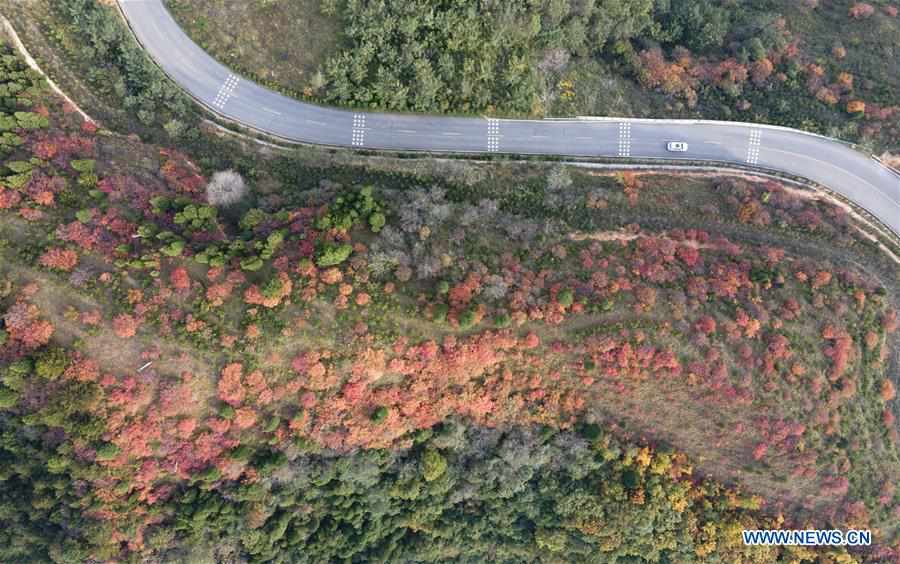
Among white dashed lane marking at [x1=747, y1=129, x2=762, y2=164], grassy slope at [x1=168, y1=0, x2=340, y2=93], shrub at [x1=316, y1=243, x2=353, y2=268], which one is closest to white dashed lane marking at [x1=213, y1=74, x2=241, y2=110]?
grassy slope at [x1=168, y1=0, x2=340, y2=93]

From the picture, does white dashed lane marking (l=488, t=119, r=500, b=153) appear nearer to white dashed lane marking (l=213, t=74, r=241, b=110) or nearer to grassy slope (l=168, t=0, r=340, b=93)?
grassy slope (l=168, t=0, r=340, b=93)

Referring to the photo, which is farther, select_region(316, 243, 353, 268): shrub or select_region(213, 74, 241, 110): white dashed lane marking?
select_region(213, 74, 241, 110): white dashed lane marking

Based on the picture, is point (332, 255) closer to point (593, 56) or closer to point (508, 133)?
point (508, 133)

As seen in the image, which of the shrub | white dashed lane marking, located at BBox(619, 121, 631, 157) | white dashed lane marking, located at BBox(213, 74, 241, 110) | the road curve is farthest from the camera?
white dashed lane marking, located at BBox(619, 121, 631, 157)

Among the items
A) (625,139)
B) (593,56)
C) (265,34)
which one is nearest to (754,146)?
(625,139)

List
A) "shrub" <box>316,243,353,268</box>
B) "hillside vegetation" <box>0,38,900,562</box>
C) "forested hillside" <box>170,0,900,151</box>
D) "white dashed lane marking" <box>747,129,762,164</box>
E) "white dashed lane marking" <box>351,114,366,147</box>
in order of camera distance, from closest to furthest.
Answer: "hillside vegetation" <box>0,38,900,562</box>
"shrub" <box>316,243,353,268</box>
"forested hillside" <box>170,0,900,151</box>
"white dashed lane marking" <box>351,114,366,147</box>
"white dashed lane marking" <box>747,129,762,164</box>

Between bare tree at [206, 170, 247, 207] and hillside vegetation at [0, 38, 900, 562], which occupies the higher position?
bare tree at [206, 170, 247, 207]
